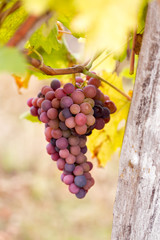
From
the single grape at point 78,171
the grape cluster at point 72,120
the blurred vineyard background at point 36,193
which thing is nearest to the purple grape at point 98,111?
the grape cluster at point 72,120

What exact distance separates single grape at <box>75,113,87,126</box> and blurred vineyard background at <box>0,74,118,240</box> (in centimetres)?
244

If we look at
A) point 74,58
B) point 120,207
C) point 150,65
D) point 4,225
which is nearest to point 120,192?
point 120,207

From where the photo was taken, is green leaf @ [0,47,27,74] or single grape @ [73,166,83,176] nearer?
green leaf @ [0,47,27,74]

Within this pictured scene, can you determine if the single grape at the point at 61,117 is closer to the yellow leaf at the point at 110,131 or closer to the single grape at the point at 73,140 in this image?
the single grape at the point at 73,140

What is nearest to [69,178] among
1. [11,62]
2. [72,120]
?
[72,120]

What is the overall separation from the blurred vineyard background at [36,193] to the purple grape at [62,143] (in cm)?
239

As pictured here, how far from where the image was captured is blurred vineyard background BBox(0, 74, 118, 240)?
115 inches

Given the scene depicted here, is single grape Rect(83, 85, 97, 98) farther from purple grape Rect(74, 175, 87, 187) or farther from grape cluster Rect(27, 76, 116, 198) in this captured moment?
purple grape Rect(74, 175, 87, 187)

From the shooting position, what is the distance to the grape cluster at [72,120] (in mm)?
535

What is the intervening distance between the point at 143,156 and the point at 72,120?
5.5 inches

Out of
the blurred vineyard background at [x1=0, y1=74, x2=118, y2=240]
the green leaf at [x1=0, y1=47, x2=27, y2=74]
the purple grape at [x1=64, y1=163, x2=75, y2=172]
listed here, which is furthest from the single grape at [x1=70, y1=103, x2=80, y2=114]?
the blurred vineyard background at [x1=0, y1=74, x2=118, y2=240]

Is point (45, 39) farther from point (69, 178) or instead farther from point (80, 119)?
point (69, 178)

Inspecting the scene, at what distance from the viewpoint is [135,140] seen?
47 cm

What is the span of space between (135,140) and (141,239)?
18 centimetres
